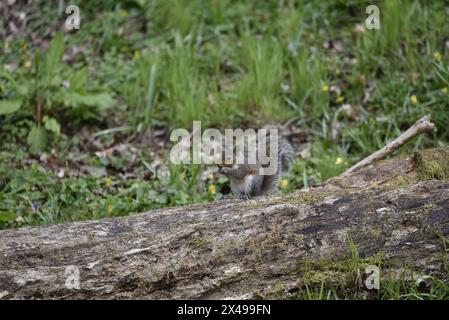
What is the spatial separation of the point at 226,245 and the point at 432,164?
1.30m

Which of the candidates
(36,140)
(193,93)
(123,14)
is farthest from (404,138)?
(123,14)

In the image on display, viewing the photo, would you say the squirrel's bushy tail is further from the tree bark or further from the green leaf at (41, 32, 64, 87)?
the green leaf at (41, 32, 64, 87)

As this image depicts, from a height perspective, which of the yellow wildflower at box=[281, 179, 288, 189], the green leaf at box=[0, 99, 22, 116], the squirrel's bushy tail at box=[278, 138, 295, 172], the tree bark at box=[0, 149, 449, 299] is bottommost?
the tree bark at box=[0, 149, 449, 299]

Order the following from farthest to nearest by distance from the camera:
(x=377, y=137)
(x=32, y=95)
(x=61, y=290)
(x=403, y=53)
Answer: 1. (x=403, y=53)
2. (x=32, y=95)
3. (x=377, y=137)
4. (x=61, y=290)

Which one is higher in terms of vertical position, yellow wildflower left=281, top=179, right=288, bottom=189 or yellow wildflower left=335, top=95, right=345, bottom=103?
yellow wildflower left=335, top=95, right=345, bottom=103

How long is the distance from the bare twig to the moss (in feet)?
0.91

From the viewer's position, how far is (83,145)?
5277 mm

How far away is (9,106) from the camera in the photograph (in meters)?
5.07

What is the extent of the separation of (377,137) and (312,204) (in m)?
1.89

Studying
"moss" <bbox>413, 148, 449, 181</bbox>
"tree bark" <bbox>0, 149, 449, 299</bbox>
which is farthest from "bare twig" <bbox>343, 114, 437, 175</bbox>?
"tree bark" <bbox>0, 149, 449, 299</bbox>

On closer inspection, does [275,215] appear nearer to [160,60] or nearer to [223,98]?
[223,98]

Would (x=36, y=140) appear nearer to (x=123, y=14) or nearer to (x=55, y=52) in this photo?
(x=55, y=52)

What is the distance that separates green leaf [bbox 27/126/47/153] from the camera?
5.08m

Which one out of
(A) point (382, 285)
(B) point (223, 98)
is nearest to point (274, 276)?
(A) point (382, 285)
